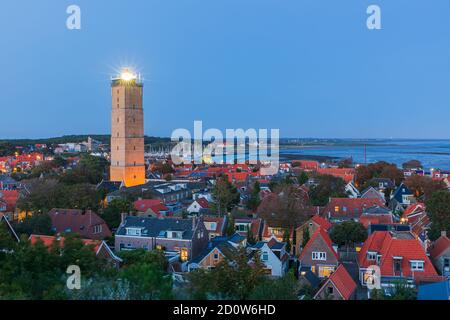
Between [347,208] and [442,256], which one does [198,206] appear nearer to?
[347,208]

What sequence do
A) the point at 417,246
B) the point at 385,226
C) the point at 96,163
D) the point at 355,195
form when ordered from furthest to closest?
1. the point at 96,163
2. the point at 355,195
3. the point at 385,226
4. the point at 417,246

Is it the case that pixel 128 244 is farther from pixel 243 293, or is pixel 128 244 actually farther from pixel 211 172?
pixel 211 172

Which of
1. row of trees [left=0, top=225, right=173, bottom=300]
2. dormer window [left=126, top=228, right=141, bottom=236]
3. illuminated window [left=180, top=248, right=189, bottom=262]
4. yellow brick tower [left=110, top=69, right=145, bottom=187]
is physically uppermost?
yellow brick tower [left=110, top=69, right=145, bottom=187]

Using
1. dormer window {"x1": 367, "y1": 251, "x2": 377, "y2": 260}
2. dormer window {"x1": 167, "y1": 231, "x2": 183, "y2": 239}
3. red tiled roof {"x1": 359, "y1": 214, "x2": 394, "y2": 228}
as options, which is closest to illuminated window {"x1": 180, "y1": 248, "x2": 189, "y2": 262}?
dormer window {"x1": 167, "y1": 231, "x2": 183, "y2": 239}

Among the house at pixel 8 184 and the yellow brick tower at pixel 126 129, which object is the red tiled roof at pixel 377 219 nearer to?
the yellow brick tower at pixel 126 129

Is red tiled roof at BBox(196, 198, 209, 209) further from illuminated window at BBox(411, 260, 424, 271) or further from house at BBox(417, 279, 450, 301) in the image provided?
house at BBox(417, 279, 450, 301)

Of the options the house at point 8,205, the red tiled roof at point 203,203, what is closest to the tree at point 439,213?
the red tiled roof at point 203,203

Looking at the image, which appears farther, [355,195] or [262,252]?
[355,195]

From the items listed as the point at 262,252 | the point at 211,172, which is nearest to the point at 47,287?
the point at 262,252
